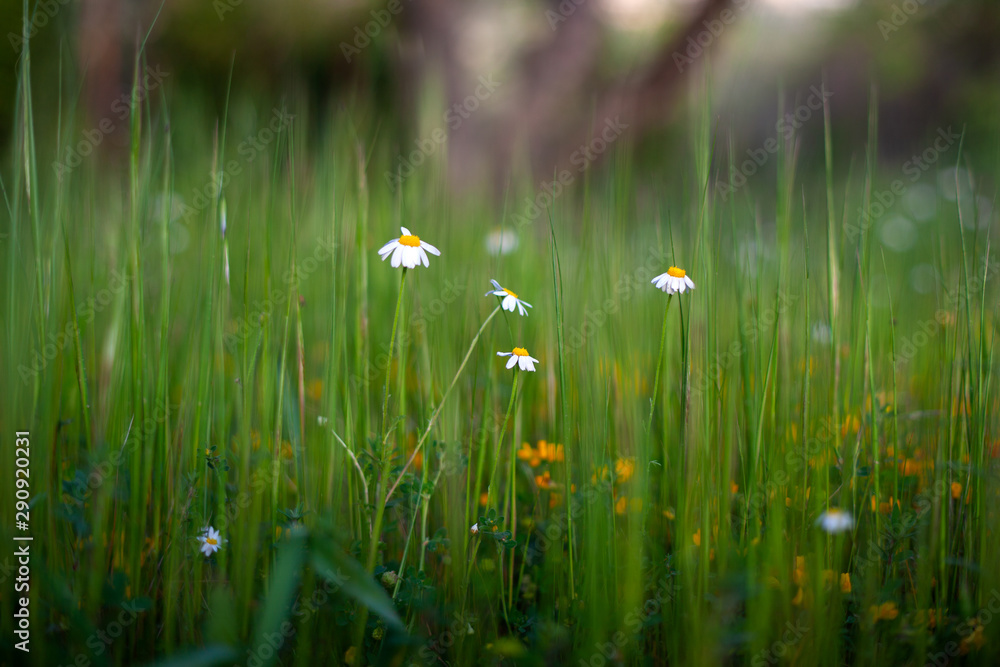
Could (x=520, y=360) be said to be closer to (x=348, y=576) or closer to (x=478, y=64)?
(x=348, y=576)

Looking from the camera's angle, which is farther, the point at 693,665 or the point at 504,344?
the point at 504,344

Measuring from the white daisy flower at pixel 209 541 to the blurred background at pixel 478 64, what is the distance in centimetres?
67

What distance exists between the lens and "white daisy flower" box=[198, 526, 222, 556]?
85 centimetres

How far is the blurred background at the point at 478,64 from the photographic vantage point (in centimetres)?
153

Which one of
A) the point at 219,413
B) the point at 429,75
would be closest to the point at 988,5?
the point at 429,75

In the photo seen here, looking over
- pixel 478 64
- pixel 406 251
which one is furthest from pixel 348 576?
pixel 478 64

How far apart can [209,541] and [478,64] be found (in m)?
4.36

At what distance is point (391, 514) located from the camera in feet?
3.41

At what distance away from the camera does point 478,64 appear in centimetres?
454

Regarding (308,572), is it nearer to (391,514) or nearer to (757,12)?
(391,514)

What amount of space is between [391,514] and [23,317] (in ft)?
2.14

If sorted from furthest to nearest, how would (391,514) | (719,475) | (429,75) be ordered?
(429,75)
(391,514)
(719,475)

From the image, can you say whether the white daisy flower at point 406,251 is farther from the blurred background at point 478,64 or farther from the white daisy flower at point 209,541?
the white daisy flower at point 209,541

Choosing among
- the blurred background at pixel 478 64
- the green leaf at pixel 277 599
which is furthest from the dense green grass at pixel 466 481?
the blurred background at pixel 478 64
